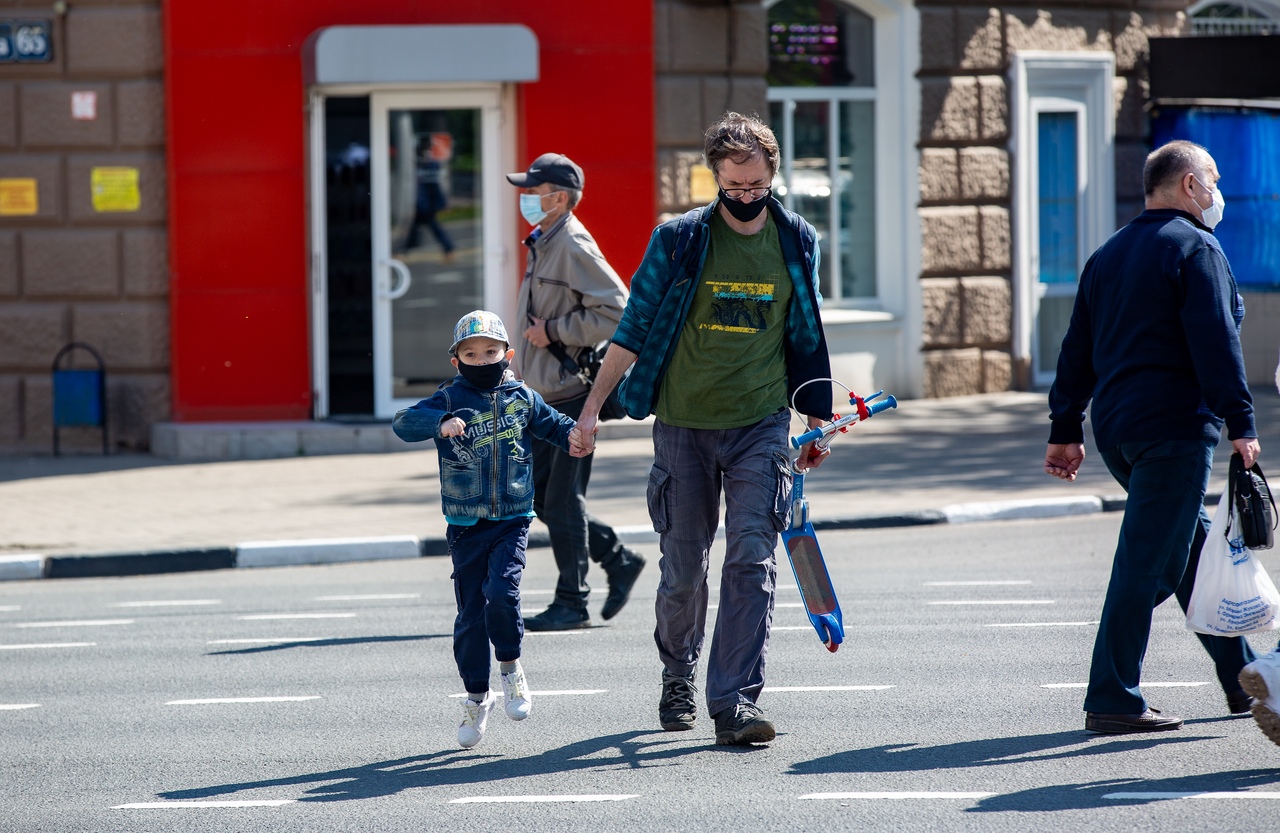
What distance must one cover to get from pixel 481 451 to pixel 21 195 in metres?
8.99

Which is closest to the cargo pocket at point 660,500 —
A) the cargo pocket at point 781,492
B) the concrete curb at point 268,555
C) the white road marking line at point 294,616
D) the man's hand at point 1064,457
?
the cargo pocket at point 781,492

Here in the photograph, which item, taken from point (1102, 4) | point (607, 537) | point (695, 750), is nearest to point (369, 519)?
point (607, 537)

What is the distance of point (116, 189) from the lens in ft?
42.8

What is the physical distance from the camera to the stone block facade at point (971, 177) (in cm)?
1470

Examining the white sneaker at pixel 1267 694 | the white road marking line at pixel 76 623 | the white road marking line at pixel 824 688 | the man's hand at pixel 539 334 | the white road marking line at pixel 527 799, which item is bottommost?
the white road marking line at pixel 76 623

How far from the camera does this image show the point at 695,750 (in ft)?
17.1

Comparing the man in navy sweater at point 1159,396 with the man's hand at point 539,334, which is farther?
the man's hand at point 539,334

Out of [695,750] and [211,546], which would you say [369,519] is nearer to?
[211,546]

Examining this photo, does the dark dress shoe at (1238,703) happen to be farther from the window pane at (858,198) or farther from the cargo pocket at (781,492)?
the window pane at (858,198)

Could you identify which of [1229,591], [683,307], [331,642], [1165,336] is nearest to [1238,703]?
[1229,591]

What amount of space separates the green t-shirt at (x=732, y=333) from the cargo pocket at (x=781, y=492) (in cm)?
15

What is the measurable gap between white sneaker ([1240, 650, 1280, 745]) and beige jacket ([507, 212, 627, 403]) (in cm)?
314

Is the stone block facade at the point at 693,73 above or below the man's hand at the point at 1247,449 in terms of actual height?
above

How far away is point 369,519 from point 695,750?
17.3ft
